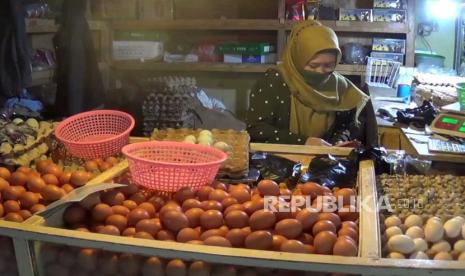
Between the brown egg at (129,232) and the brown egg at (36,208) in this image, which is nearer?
the brown egg at (129,232)

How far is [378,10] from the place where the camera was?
431 centimetres

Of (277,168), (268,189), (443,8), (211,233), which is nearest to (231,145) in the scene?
(277,168)

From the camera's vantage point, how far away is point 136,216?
4.32 ft

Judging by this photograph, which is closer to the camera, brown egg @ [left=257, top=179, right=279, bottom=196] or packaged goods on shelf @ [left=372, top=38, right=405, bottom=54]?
brown egg @ [left=257, top=179, right=279, bottom=196]

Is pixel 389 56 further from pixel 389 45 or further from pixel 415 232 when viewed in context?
pixel 415 232

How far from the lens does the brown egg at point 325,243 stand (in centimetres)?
116

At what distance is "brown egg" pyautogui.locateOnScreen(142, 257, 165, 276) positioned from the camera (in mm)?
1180

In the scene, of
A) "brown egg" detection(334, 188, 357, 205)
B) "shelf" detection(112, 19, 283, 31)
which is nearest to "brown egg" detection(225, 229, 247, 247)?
"brown egg" detection(334, 188, 357, 205)

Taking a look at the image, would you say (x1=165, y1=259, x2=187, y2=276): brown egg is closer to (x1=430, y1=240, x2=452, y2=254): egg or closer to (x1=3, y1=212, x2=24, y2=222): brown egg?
(x1=3, y1=212, x2=24, y2=222): brown egg

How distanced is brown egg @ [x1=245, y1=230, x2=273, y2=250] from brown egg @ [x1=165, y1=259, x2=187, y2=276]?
0.15m

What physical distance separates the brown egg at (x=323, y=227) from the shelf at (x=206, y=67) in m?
3.23

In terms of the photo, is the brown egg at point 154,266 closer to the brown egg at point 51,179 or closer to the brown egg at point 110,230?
the brown egg at point 110,230

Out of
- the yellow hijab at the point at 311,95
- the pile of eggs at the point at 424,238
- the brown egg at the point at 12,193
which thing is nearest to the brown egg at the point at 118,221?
the brown egg at the point at 12,193

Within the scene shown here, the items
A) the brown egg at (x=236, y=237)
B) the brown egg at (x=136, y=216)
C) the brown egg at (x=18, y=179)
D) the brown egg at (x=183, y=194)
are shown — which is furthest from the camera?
the brown egg at (x=18, y=179)
